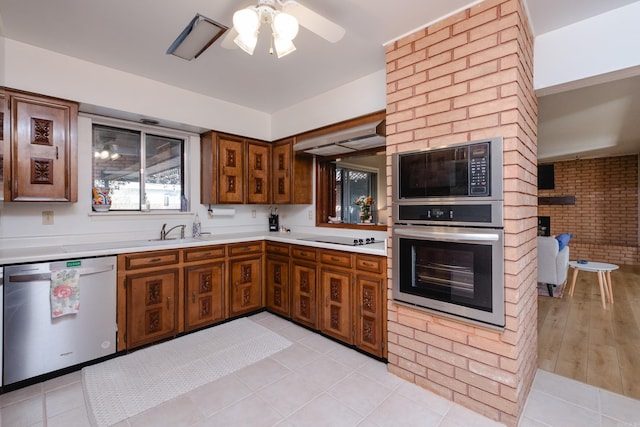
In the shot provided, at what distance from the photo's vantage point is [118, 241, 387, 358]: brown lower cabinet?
2.52m

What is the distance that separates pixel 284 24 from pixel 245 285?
8.76ft

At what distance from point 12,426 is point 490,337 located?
2862mm

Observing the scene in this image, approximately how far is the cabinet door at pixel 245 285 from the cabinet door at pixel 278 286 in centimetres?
12

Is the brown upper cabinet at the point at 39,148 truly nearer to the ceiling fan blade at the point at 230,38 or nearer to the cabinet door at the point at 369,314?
the ceiling fan blade at the point at 230,38

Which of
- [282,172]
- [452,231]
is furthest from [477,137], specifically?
[282,172]

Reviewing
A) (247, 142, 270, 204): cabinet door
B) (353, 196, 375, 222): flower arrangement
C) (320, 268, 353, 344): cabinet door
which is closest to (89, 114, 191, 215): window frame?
(247, 142, 270, 204): cabinet door

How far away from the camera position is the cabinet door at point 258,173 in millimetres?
3697

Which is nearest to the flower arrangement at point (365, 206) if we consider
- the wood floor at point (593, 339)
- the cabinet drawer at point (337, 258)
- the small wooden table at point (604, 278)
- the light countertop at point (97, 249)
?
the light countertop at point (97, 249)

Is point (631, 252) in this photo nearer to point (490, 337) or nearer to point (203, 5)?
point (490, 337)

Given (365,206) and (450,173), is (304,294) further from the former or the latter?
(450,173)

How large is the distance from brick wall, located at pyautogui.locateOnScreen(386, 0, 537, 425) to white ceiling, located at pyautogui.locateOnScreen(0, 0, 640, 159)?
0.67ft

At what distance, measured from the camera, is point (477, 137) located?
1805 mm

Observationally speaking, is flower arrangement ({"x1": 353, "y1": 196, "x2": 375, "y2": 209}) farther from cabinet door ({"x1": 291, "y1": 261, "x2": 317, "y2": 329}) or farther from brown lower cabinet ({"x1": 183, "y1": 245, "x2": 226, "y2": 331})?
brown lower cabinet ({"x1": 183, "y1": 245, "x2": 226, "y2": 331})

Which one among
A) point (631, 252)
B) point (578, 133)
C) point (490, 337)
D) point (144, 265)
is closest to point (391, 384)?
point (490, 337)
